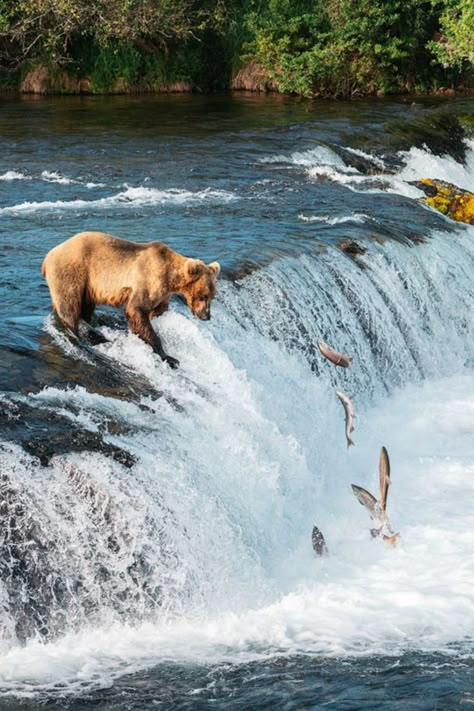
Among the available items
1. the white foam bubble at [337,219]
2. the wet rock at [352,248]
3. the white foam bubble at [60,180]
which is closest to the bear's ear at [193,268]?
the wet rock at [352,248]

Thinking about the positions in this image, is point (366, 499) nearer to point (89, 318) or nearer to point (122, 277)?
point (122, 277)

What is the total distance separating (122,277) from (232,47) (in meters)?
23.4

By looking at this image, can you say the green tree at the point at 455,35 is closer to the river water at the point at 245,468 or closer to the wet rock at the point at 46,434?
the river water at the point at 245,468

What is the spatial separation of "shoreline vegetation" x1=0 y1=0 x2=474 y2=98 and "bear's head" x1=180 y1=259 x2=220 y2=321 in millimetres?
19201

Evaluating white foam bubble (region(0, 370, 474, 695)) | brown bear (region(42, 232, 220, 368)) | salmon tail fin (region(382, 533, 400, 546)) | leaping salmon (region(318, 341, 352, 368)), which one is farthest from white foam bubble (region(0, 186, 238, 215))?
salmon tail fin (region(382, 533, 400, 546))

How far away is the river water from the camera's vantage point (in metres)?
7.11

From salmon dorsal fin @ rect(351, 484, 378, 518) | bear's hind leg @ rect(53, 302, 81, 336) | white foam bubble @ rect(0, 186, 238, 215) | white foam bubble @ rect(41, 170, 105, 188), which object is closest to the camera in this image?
salmon dorsal fin @ rect(351, 484, 378, 518)

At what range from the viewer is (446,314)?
1448cm

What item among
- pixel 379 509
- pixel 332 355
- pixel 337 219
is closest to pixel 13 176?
pixel 337 219

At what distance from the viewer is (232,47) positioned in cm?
3131

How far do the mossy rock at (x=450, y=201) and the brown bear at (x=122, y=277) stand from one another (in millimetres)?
9591

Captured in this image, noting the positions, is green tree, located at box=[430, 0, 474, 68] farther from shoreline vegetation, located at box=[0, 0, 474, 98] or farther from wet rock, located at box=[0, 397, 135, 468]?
wet rock, located at box=[0, 397, 135, 468]

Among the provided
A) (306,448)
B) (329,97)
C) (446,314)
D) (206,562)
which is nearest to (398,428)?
(306,448)

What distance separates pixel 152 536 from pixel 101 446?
75 cm
